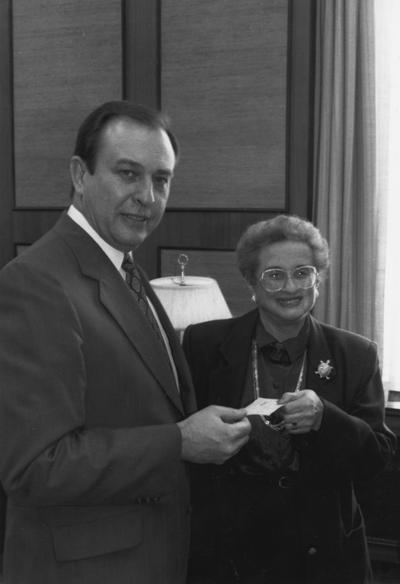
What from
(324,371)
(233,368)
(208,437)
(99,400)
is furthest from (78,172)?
(324,371)

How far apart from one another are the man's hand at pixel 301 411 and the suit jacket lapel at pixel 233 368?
0.93 feet

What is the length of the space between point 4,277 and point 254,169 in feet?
9.47

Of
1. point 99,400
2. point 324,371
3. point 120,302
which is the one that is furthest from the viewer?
point 324,371

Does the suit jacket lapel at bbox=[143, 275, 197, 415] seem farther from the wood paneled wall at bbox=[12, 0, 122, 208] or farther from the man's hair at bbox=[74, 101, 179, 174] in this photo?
the wood paneled wall at bbox=[12, 0, 122, 208]

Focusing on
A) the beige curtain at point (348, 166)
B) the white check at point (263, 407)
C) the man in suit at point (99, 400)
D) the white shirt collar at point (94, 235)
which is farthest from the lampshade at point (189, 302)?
the white shirt collar at point (94, 235)

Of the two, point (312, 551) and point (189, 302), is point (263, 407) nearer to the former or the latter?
point (312, 551)

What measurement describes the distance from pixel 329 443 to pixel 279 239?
0.67 m

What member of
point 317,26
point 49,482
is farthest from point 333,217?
point 49,482

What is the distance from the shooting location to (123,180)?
6.24 feet

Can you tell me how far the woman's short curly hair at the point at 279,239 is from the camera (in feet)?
8.16

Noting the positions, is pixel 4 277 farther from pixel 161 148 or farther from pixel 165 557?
pixel 165 557

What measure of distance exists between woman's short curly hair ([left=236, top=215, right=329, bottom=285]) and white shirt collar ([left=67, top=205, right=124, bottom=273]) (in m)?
0.68

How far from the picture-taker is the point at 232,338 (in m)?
2.57

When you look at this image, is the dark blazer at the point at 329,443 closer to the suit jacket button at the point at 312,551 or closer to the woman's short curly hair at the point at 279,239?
the suit jacket button at the point at 312,551
